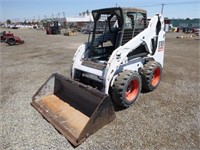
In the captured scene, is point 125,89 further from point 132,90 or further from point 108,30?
point 108,30

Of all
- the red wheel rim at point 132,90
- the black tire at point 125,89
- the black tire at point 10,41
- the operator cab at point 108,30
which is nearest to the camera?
the black tire at point 125,89

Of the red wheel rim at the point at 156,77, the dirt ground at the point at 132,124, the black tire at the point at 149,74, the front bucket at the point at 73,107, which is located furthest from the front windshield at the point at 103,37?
the dirt ground at the point at 132,124

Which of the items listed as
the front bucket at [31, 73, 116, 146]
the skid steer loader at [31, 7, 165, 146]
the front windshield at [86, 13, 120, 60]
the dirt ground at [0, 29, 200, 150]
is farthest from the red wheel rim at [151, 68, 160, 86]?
the front bucket at [31, 73, 116, 146]

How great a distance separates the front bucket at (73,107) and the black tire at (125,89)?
1.59 ft

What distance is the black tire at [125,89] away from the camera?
420 cm

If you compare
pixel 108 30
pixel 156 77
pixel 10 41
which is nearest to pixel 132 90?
pixel 156 77

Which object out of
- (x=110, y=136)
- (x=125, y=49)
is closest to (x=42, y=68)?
(x=125, y=49)

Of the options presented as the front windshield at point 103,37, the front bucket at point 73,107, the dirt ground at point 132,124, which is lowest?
the dirt ground at point 132,124

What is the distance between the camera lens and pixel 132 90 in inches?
188

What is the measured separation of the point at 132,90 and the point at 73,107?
4.87 feet

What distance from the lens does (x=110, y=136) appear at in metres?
3.53

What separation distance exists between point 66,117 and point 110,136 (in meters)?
1.01

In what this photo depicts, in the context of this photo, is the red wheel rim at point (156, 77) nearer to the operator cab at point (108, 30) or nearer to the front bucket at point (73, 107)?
the operator cab at point (108, 30)

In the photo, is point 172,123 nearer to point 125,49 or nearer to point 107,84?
point 107,84
